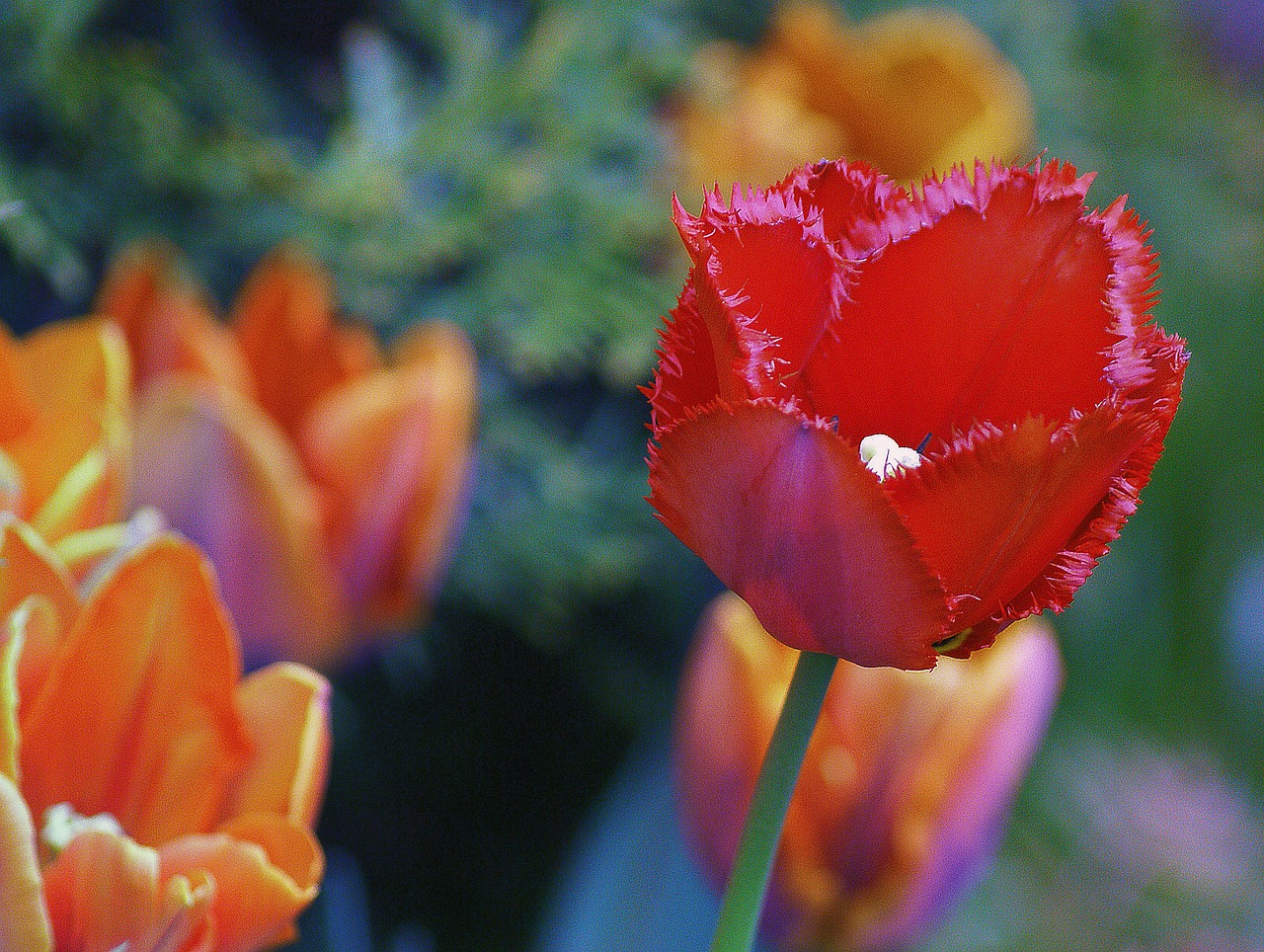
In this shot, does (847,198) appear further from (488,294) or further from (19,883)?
(488,294)

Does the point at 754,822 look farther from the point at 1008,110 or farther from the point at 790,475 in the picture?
the point at 1008,110

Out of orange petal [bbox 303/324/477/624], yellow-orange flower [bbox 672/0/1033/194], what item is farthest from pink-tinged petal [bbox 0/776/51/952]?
yellow-orange flower [bbox 672/0/1033/194]

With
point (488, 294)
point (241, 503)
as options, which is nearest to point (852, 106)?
point (488, 294)

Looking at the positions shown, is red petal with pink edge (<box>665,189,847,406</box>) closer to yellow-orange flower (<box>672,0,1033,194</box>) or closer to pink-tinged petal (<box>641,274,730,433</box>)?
pink-tinged petal (<box>641,274,730,433</box>)

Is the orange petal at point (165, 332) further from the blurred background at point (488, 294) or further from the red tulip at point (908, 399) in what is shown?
the red tulip at point (908, 399)

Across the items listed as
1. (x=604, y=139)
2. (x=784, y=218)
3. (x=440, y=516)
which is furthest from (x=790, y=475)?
(x=604, y=139)

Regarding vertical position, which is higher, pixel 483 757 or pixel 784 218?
pixel 784 218

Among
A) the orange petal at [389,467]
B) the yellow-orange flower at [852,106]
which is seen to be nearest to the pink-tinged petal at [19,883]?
the orange petal at [389,467]
